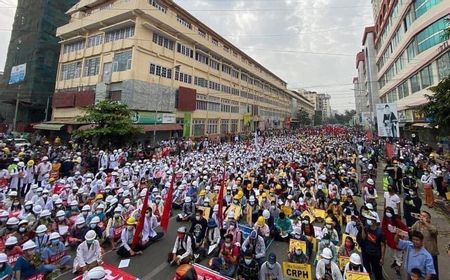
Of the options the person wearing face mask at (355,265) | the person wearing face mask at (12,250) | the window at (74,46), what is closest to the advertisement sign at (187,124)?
the window at (74,46)

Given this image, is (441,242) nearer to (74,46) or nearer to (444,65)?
(444,65)

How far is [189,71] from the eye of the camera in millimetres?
32188

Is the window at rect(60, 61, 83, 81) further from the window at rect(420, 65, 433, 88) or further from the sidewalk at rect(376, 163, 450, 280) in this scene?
the window at rect(420, 65, 433, 88)

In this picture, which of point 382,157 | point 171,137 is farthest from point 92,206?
point 382,157

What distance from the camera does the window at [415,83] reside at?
21.9 meters

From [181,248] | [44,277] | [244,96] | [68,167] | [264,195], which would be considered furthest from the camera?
[244,96]

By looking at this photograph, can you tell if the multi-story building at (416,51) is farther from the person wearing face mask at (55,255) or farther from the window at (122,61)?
the window at (122,61)

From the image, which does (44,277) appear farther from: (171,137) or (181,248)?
(171,137)

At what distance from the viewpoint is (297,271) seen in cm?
529

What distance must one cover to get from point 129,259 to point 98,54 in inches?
1068

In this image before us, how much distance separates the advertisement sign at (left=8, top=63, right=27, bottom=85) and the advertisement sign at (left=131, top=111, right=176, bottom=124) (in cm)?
1959

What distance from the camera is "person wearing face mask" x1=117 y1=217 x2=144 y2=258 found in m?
6.71

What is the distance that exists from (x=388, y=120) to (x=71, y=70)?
110 ft

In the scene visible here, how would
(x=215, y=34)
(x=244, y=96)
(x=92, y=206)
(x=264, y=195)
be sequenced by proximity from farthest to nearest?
(x=244, y=96), (x=215, y=34), (x=264, y=195), (x=92, y=206)
